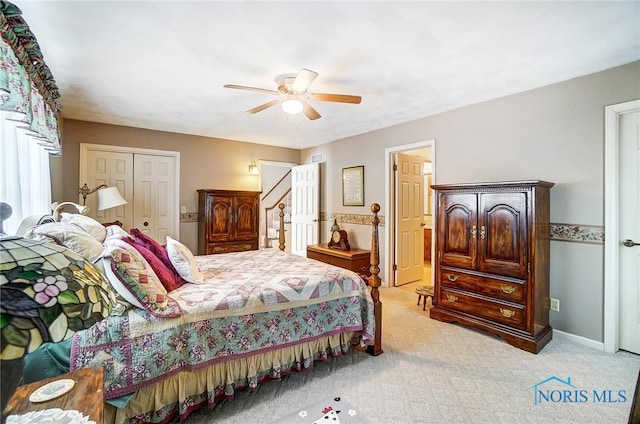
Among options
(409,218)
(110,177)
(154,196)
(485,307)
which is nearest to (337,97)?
(485,307)

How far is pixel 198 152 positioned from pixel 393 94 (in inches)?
133

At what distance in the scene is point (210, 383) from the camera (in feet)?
5.74

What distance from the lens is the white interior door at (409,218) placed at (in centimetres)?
448

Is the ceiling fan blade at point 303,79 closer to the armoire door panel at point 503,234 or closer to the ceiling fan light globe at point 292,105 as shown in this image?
the ceiling fan light globe at point 292,105

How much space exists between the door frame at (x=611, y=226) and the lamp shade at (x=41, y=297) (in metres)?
3.46

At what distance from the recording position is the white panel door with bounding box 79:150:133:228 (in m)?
4.14

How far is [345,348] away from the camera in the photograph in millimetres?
2326

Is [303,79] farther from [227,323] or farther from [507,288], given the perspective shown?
[507,288]

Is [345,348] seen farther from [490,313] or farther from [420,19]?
[420,19]

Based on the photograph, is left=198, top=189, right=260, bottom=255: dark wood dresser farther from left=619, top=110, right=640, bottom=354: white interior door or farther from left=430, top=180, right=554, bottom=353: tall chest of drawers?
left=619, top=110, right=640, bottom=354: white interior door

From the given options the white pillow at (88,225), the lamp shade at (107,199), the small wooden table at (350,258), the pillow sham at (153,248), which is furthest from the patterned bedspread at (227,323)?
the lamp shade at (107,199)

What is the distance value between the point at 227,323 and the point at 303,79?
5.85 feet

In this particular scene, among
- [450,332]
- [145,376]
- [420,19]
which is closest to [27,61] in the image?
[145,376]

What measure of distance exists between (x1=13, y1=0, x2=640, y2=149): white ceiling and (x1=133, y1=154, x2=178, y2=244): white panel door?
4.25 ft
